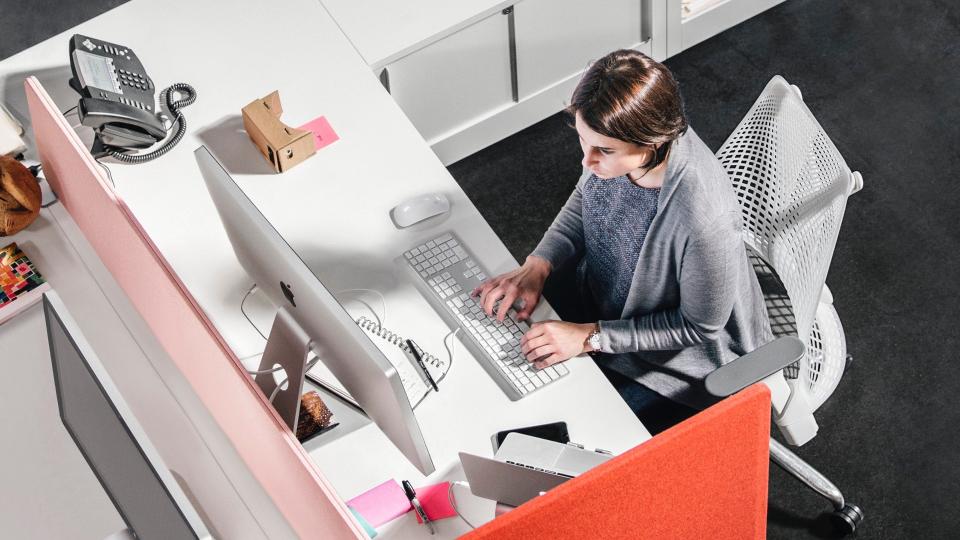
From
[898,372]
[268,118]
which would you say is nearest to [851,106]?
[898,372]

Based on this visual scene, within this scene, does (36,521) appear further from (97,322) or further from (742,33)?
(742,33)

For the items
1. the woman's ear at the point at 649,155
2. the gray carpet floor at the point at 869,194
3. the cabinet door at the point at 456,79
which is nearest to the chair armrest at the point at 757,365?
the woman's ear at the point at 649,155

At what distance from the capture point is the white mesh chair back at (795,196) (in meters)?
1.95

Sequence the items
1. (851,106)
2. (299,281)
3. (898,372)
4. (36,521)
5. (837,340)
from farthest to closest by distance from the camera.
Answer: (851,106)
(898,372)
(837,340)
(36,521)
(299,281)

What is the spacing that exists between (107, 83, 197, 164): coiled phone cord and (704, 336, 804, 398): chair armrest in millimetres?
1281

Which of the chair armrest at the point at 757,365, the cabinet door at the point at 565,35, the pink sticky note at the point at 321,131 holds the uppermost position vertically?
the pink sticky note at the point at 321,131

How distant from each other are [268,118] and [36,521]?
0.94 m

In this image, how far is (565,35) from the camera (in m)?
2.90

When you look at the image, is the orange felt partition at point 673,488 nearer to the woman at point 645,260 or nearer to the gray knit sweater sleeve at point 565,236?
the woman at point 645,260

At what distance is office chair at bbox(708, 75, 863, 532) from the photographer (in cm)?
195

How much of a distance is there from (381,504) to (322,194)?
0.73 metres

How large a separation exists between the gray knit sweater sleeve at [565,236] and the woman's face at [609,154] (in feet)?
1.01

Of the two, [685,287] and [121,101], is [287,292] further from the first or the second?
[121,101]

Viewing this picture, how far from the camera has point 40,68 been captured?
2.42 meters
